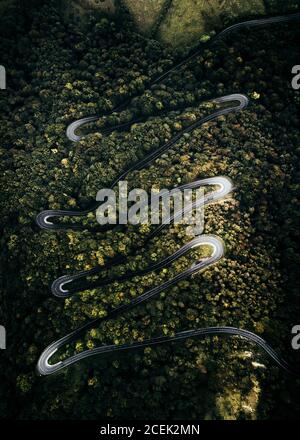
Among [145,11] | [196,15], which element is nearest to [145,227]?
[196,15]

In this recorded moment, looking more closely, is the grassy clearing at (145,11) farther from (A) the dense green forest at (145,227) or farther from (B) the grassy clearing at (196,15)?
(B) the grassy clearing at (196,15)

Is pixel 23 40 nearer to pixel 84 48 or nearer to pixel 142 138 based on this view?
pixel 84 48

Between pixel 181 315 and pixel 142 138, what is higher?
pixel 142 138

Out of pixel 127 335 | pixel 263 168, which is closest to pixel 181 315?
pixel 127 335

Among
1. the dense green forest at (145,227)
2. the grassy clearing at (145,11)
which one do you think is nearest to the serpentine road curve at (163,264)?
the dense green forest at (145,227)

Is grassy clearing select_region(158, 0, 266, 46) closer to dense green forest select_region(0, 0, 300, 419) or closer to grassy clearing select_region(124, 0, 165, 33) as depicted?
dense green forest select_region(0, 0, 300, 419)

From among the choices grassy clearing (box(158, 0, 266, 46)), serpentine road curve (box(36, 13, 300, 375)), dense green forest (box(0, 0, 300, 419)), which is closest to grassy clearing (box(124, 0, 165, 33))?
dense green forest (box(0, 0, 300, 419))
